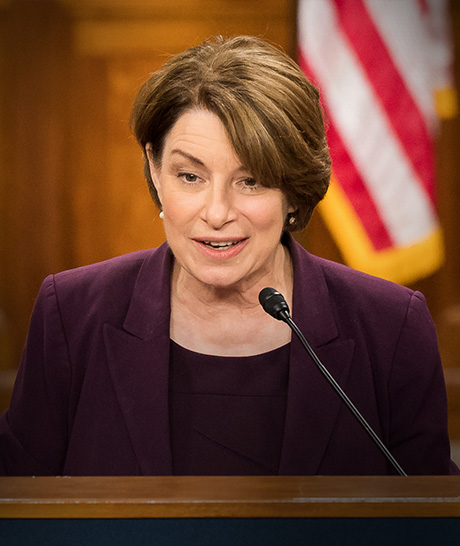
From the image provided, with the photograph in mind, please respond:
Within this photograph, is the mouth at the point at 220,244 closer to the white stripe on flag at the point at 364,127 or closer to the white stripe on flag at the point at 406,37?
the white stripe on flag at the point at 364,127

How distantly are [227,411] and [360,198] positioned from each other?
235 cm

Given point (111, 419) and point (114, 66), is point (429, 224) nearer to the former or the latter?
point (114, 66)

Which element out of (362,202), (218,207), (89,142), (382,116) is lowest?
(362,202)

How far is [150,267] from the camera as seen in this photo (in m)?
1.34

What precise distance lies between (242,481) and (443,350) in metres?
2.86

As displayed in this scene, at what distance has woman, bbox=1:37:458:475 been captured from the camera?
3.81 feet

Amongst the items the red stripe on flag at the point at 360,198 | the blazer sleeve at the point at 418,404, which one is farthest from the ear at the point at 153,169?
the red stripe on flag at the point at 360,198

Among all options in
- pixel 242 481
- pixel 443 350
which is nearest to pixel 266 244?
pixel 242 481

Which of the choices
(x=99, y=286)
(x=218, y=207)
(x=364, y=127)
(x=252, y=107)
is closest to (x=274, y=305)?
(x=218, y=207)

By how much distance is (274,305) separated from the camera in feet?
3.28

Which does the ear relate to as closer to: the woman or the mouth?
the woman

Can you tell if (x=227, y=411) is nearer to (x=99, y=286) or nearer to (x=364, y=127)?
(x=99, y=286)

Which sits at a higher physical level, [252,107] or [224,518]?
[252,107]

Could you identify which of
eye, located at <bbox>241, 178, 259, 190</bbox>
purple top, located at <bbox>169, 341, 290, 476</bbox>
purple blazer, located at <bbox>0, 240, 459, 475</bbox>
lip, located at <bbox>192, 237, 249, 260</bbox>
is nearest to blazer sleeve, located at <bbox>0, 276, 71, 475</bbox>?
purple blazer, located at <bbox>0, 240, 459, 475</bbox>
